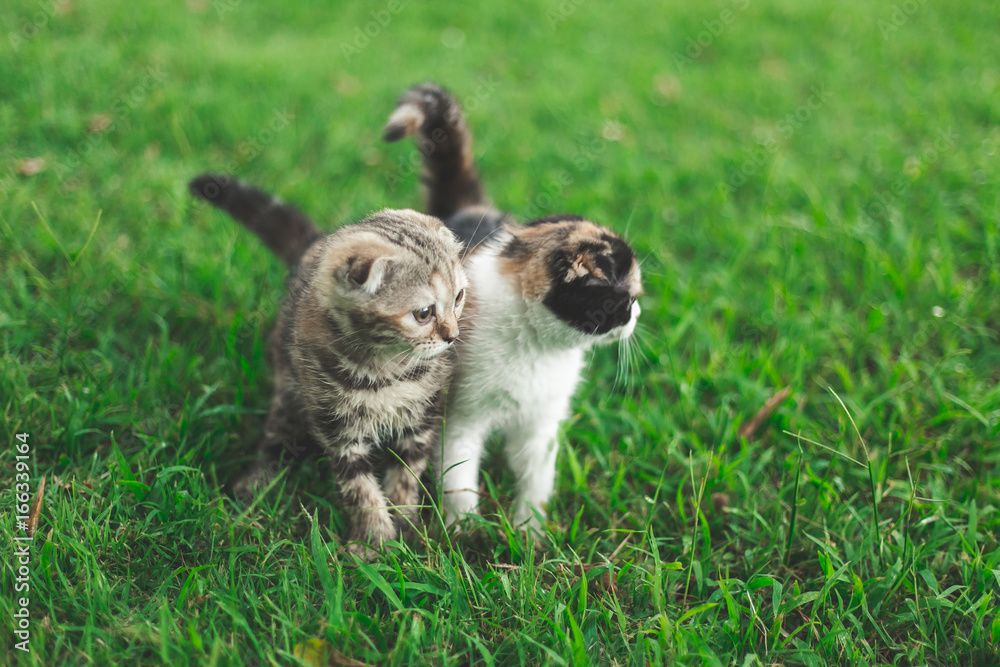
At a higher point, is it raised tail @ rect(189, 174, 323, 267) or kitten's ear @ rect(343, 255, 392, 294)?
kitten's ear @ rect(343, 255, 392, 294)

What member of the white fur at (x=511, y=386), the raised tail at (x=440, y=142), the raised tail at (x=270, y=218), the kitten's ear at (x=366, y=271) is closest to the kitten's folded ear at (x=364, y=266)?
the kitten's ear at (x=366, y=271)

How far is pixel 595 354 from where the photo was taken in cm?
291

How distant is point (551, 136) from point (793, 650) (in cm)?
339

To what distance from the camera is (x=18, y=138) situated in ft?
11.9

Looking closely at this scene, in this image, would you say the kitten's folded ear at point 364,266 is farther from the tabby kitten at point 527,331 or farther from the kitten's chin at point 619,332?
the kitten's chin at point 619,332

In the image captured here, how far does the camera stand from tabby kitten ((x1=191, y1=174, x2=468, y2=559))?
171cm

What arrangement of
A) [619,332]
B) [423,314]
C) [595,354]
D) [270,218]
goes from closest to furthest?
[423,314], [619,332], [270,218], [595,354]

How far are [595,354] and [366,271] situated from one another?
1543 millimetres

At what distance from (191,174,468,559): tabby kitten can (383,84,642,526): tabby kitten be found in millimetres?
128

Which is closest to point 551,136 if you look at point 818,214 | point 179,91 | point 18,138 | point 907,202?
point 818,214

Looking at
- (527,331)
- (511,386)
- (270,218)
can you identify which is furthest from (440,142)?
(511,386)

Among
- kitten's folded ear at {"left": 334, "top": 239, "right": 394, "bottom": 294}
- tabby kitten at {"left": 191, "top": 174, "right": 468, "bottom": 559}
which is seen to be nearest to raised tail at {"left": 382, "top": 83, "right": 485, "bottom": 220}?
tabby kitten at {"left": 191, "top": 174, "right": 468, "bottom": 559}

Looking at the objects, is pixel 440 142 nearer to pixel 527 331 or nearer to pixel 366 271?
Answer: pixel 527 331

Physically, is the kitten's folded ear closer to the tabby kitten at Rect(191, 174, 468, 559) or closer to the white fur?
the tabby kitten at Rect(191, 174, 468, 559)
